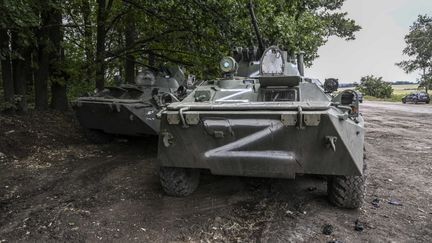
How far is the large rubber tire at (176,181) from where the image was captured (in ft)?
Result: 16.6

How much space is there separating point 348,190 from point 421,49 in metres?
38.2

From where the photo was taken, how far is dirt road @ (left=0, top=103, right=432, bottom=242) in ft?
13.0

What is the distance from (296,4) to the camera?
10.7 metres

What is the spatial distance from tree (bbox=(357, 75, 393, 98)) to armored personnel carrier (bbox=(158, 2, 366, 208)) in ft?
150

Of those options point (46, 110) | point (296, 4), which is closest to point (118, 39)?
point (46, 110)

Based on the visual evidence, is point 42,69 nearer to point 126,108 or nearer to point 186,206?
point 126,108

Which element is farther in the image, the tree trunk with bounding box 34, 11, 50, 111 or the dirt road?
the tree trunk with bounding box 34, 11, 50, 111

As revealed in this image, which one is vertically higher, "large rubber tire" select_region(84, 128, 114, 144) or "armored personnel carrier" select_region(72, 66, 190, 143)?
"armored personnel carrier" select_region(72, 66, 190, 143)

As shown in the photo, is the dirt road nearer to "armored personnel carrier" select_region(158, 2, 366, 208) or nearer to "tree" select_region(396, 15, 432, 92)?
"armored personnel carrier" select_region(158, 2, 366, 208)

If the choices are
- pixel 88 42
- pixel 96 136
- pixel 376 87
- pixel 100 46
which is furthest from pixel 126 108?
pixel 376 87

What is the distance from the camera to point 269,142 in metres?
4.26

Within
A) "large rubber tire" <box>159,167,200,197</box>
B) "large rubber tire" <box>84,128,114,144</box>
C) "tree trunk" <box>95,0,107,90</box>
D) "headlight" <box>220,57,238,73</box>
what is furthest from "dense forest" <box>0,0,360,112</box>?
"large rubber tire" <box>159,167,200,197</box>

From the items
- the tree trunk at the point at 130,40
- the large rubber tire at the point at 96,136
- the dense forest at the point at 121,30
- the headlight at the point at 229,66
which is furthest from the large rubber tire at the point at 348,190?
the tree trunk at the point at 130,40

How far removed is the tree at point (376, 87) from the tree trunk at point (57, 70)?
136 feet
